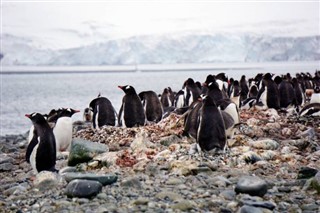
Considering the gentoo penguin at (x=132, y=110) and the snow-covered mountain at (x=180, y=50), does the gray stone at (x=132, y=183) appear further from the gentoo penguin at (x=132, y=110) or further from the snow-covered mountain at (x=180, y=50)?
the snow-covered mountain at (x=180, y=50)

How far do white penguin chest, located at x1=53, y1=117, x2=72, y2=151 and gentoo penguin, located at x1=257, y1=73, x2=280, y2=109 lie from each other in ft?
17.3

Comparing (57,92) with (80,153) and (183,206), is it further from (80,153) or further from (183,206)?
(183,206)

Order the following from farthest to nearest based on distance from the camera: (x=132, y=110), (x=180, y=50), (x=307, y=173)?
(x=180, y=50) → (x=132, y=110) → (x=307, y=173)

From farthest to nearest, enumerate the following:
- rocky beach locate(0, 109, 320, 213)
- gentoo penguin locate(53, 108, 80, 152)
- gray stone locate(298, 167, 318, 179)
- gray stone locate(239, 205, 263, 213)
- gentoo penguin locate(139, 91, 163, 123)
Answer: gentoo penguin locate(139, 91, 163, 123)
gentoo penguin locate(53, 108, 80, 152)
gray stone locate(298, 167, 318, 179)
rocky beach locate(0, 109, 320, 213)
gray stone locate(239, 205, 263, 213)

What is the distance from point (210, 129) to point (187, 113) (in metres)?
1.32

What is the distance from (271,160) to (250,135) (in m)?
1.51

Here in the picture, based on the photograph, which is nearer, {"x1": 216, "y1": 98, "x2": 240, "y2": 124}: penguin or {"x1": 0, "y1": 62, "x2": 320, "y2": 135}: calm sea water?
{"x1": 216, "y1": 98, "x2": 240, "y2": 124}: penguin

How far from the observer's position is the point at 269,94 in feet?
37.9

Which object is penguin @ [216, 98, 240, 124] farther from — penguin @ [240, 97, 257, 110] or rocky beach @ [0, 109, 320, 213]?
penguin @ [240, 97, 257, 110]

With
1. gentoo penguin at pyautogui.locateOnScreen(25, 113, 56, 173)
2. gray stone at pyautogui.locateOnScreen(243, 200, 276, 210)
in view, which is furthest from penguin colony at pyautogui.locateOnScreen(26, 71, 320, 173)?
gray stone at pyautogui.locateOnScreen(243, 200, 276, 210)

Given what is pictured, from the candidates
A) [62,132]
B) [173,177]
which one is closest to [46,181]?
[173,177]

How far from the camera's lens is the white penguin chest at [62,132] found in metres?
7.79

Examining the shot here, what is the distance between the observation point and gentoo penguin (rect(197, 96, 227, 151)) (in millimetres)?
6195

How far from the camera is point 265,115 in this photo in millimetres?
9656
